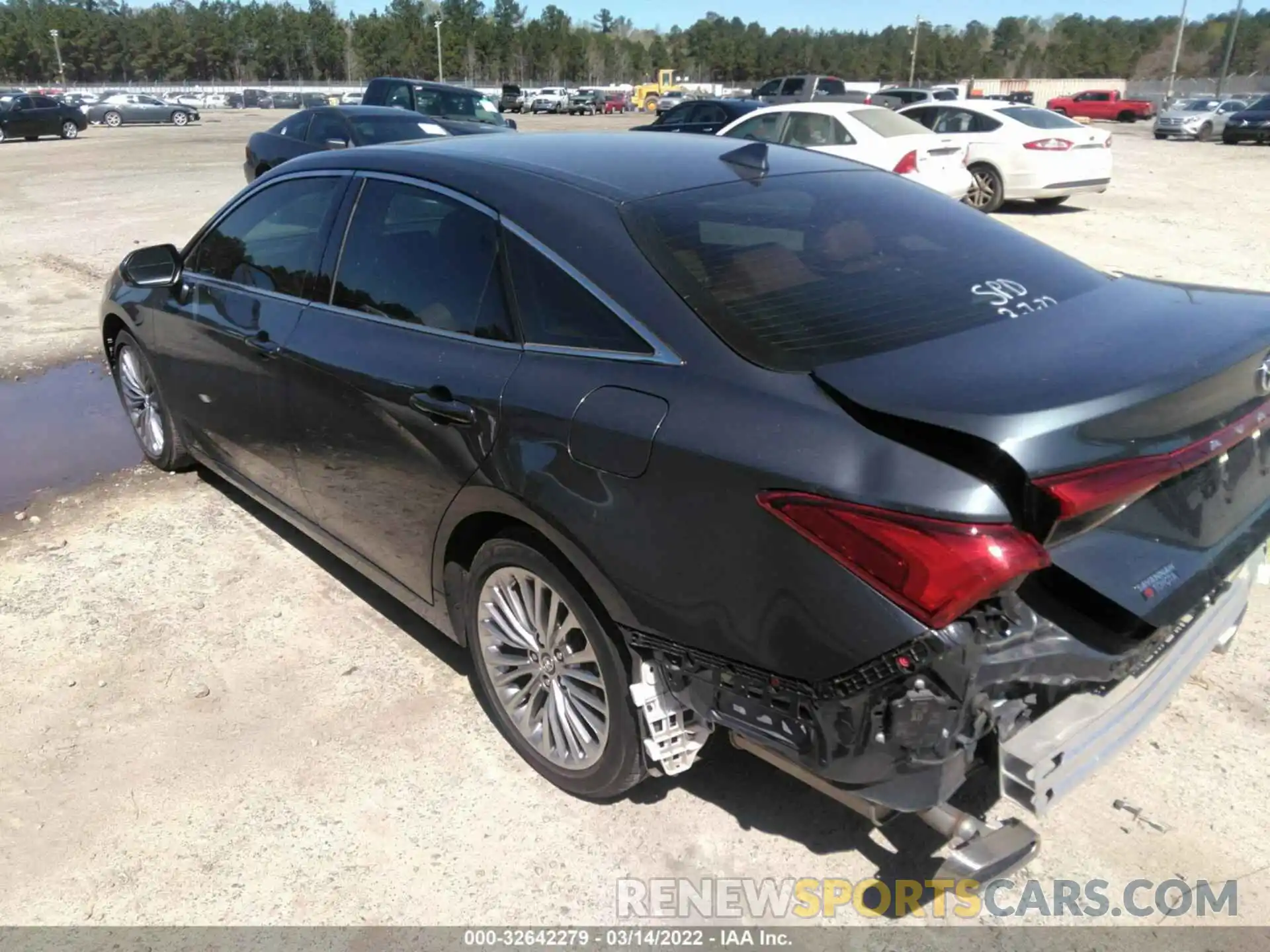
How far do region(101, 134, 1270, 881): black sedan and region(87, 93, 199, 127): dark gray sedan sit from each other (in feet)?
168

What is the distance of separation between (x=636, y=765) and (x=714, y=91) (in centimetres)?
8672

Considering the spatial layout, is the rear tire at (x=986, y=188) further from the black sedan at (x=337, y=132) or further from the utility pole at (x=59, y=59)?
the utility pole at (x=59, y=59)

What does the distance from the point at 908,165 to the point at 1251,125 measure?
24798 millimetres

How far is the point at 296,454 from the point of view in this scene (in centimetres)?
366

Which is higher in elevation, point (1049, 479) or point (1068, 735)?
point (1049, 479)

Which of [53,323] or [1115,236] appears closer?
[53,323]

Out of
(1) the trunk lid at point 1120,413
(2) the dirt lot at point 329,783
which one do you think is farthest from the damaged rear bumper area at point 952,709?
(2) the dirt lot at point 329,783

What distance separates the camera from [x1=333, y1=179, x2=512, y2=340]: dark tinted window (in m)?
2.91

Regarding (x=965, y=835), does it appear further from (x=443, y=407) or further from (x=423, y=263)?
(x=423, y=263)

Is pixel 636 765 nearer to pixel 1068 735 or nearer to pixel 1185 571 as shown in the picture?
pixel 1068 735

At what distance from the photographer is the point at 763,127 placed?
14164 mm

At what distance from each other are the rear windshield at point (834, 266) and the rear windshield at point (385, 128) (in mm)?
9817

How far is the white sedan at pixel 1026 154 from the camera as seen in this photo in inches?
539

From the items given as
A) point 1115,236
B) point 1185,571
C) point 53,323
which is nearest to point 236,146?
point 53,323
